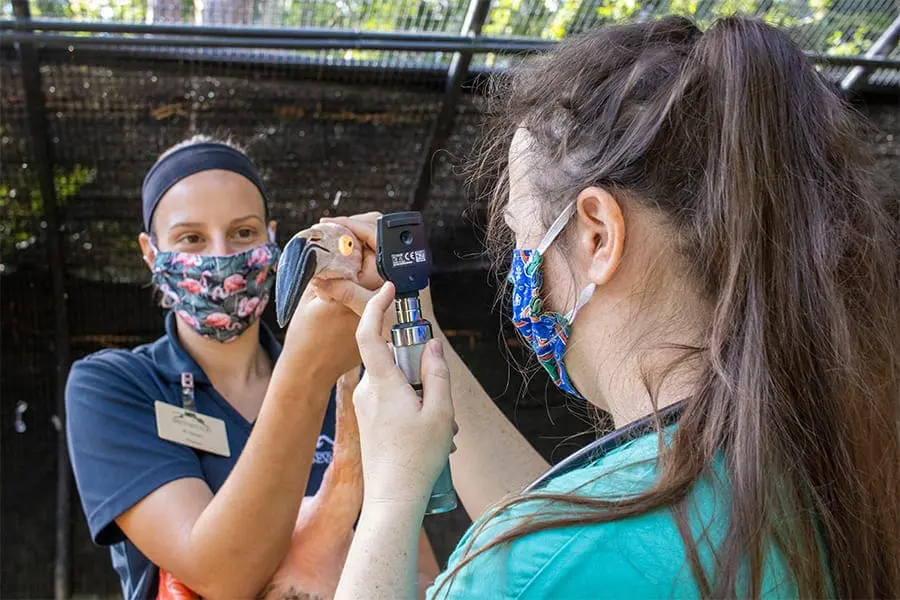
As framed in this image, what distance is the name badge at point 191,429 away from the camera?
2.05m

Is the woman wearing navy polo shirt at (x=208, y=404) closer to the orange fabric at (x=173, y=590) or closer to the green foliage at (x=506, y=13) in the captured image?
the orange fabric at (x=173, y=590)

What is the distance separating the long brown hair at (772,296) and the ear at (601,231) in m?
0.02

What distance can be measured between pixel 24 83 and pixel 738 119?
3.02 m

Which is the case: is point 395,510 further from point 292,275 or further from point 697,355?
point 292,275

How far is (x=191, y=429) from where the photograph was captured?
6.84 feet

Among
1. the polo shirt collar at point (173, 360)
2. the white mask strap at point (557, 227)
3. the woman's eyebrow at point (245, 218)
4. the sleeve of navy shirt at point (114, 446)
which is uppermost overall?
the white mask strap at point (557, 227)

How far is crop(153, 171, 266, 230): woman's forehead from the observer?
2363mm

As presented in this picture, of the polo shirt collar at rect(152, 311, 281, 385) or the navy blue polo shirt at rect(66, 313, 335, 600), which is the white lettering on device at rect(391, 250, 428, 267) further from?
the polo shirt collar at rect(152, 311, 281, 385)

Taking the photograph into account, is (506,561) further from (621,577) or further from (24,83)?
(24,83)

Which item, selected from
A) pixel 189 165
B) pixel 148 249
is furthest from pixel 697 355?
pixel 148 249

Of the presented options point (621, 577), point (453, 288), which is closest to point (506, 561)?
point (621, 577)

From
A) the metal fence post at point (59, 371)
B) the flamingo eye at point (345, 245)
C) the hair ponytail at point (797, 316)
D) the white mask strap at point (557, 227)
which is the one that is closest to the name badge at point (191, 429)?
the flamingo eye at point (345, 245)

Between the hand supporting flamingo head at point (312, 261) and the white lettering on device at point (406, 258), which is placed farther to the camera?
the hand supporting flamingo head at point (312, 261)

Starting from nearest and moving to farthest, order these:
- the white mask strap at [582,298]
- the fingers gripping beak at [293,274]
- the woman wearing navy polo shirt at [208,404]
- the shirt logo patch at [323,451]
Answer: the white mask strap at [582,298]
the fingers gripping beak at [293,274]
the woman wearing navy polo shirt at [208,404]
the shirt logo patch at [323,451]
